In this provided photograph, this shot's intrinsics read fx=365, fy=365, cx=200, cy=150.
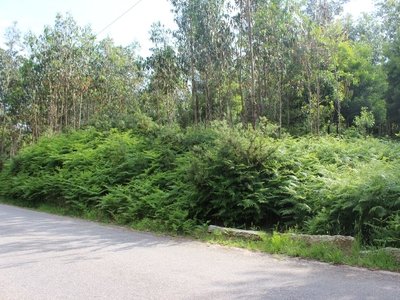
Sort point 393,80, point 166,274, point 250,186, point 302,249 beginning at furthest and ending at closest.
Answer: point 393,80 → point 250,186 → point 302,249 → point 166,274

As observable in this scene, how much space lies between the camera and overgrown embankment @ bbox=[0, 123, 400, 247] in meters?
7.75

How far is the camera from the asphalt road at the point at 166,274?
15.5 feet

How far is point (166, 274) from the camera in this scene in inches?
222

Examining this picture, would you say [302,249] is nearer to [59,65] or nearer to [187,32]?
[187,32]

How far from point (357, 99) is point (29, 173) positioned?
29.2m

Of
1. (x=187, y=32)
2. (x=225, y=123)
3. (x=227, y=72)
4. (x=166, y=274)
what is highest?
(x=187, y=32)

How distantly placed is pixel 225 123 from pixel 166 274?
23.5 ft

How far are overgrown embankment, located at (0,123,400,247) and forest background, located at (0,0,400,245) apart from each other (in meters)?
0.05

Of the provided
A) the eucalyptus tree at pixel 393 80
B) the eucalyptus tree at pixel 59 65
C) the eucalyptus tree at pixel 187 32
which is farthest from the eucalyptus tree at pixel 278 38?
the eucalyptus tree at pixel 59 65

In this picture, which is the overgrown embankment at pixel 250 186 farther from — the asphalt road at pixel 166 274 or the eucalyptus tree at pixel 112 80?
the eucalyptus tree at pixel 112 80

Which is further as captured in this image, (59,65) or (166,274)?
(59,65)

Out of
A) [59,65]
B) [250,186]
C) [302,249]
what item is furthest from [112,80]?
[302,249]

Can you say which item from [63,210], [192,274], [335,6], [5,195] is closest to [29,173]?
[5,195]

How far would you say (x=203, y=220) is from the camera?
34.0ft
